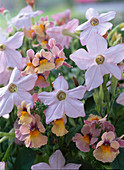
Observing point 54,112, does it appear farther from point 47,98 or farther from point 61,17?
point 61,17

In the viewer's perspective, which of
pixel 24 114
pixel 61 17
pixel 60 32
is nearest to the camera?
pixel 24 114

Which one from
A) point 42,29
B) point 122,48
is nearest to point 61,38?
point 42,29

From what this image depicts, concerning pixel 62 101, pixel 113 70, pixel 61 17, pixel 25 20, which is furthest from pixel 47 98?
pixel 61 17

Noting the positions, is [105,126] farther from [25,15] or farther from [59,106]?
[25,15]

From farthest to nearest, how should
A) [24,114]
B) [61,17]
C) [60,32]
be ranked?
[61,17] < [60,32] < [24,114]

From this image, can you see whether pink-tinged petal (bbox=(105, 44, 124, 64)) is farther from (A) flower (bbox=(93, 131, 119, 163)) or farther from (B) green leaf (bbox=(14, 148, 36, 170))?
(B) green leaf (bbox=(14, 148, 36, 170))

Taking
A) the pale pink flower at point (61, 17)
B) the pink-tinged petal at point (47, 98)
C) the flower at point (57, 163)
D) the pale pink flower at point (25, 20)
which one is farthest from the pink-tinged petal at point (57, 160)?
the pale pink flower at point (61, 17)
